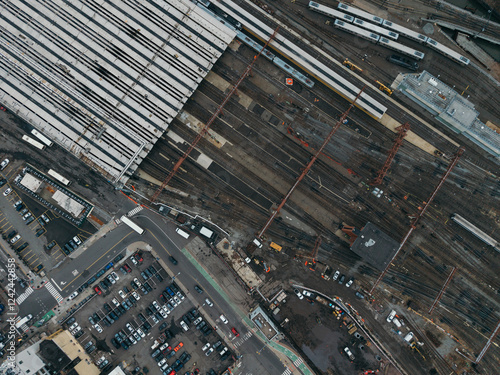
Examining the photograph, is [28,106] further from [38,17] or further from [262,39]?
[262,39]

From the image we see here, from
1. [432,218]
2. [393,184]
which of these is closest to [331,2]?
[393,184]

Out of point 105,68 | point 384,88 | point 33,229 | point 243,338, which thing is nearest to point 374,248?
point 243,338

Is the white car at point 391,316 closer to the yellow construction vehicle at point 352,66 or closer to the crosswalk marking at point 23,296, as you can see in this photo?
the yellow construction vehicle at point 352,66

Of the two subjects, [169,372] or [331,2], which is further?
[331,2]

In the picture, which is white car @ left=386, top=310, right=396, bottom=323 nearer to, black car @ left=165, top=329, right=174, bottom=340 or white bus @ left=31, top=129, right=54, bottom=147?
black car @ left=165, top=329, right=174, bottom=340

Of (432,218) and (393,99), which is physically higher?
(393,99)

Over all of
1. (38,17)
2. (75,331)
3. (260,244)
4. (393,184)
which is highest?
(393,184)
